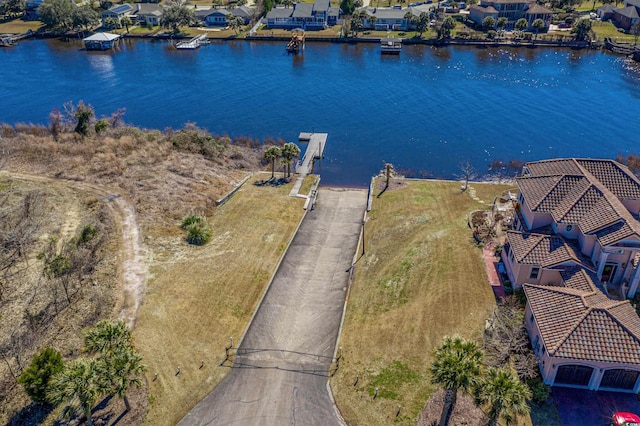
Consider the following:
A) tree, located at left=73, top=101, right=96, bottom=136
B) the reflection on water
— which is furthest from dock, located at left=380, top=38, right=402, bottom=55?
tree, located at left=73, top=101, right=96, bottom=136

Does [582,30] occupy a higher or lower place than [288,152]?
higher

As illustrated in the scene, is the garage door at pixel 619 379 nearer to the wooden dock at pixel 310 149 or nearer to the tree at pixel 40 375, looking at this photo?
the tree at pixel 40 375

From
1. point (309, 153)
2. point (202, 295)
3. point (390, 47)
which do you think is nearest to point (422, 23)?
point (390, 47)

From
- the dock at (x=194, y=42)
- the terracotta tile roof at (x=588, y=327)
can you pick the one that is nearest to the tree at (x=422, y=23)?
the dock at (x=194, y=42)

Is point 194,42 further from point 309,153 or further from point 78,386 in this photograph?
point 78,386

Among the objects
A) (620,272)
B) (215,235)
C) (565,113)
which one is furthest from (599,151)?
(215,235)

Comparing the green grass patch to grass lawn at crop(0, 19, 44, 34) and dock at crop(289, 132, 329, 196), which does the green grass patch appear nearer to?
dock at crop(289, 132, 329, 196)
